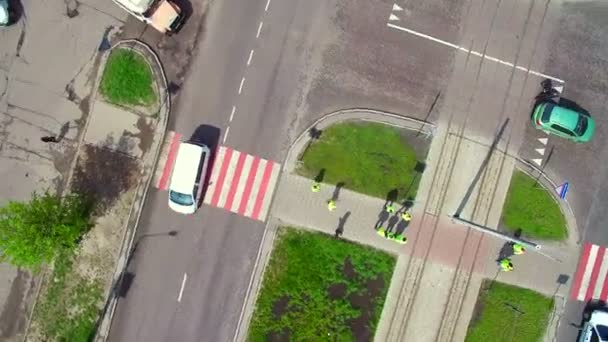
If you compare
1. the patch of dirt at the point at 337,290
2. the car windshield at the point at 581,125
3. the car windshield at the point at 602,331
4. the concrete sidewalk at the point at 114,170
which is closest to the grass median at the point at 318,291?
the patch of dirt at the point at 337,290

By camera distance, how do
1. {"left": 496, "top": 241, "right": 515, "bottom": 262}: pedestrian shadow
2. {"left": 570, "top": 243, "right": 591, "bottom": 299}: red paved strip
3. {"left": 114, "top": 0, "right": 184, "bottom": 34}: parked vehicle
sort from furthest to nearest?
{"left": 570, "top": 243, "right": 591, "bottom": 299}: red paved strip
{"left": 496, "top": 241, "right": 515, "bottom": 262}: pedestrian shadow
{"left": 114, "top": 0, "right": 184, "bottom": 34}: parked vehicle

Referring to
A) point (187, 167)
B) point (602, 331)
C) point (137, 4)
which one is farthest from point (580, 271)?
point (137, 4)

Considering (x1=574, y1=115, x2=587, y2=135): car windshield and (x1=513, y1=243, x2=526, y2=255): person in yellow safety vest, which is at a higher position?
(x1=574, y1=115, x2=587, y2=135): car windshield

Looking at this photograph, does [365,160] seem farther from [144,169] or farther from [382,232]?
[144,169]

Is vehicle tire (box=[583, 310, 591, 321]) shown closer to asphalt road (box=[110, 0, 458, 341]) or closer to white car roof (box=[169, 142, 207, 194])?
asphalt road (box=[110, 0, 458, 341])

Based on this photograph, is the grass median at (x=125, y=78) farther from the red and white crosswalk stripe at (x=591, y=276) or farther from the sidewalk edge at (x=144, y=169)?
the red and white crosswalk stripe at (x=591, y=276)

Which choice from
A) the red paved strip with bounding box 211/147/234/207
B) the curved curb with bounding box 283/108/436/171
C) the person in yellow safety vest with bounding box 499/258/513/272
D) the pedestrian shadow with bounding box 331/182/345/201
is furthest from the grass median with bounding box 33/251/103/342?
the person in yellow safety vest with bounding box 499/258/513/272
